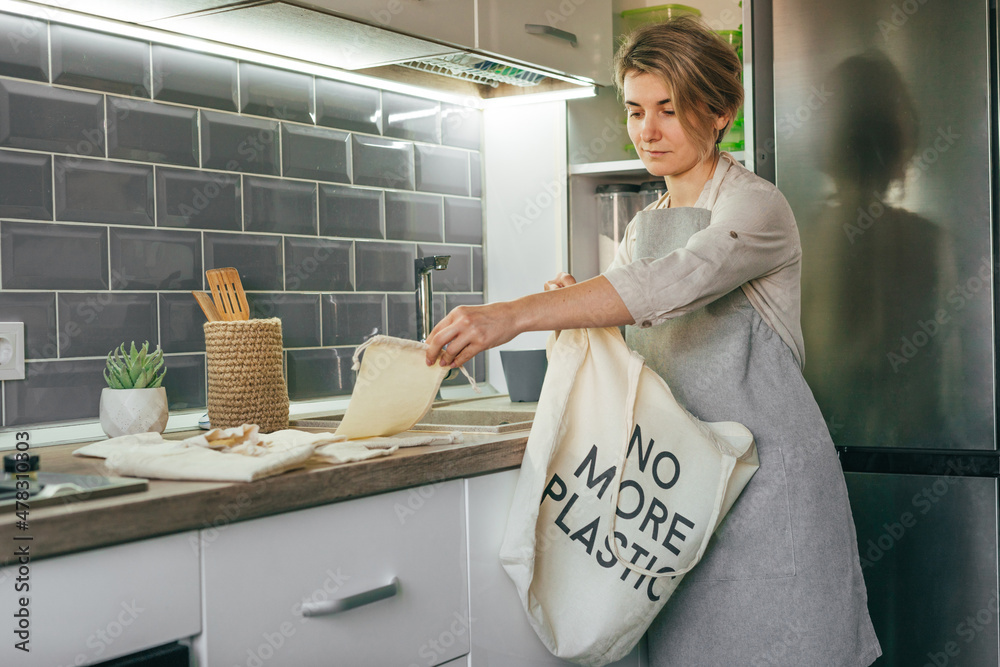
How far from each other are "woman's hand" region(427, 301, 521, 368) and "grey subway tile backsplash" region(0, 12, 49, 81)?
2.44 feet

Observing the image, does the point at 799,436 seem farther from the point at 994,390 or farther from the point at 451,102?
the point at 451,102

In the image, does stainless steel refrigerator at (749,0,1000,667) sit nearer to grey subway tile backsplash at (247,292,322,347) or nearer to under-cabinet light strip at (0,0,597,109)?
under-cabinet light strip at (0,0,597,109)

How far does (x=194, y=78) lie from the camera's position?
1584mm

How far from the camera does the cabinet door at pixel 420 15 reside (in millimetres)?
1419

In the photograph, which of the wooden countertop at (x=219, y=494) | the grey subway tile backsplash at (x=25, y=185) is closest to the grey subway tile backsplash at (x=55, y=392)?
the wooden countertop at (x=219, y=494)

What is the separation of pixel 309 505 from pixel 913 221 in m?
1.30

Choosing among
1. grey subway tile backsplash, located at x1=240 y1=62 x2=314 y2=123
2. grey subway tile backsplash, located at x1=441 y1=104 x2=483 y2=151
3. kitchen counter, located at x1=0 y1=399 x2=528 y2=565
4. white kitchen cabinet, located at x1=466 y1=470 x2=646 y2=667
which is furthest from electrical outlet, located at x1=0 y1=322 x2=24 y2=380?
grey subway tile backsplash, located at x1=441 y1=104 x2=483 y2=151

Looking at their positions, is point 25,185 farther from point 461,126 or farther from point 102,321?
point 461,126

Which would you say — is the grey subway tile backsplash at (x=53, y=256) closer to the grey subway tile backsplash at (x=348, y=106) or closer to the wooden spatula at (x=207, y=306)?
the wooden spatula at (x=207, y=306)

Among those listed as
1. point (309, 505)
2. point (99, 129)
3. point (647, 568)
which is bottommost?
point (647, 568)

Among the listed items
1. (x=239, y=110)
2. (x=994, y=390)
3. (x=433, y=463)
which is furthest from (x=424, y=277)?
(x=994, y=390)

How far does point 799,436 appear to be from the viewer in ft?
4.36

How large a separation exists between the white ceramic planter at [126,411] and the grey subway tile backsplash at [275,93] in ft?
2.00

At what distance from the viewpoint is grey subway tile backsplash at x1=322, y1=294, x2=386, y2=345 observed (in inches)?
72.1
